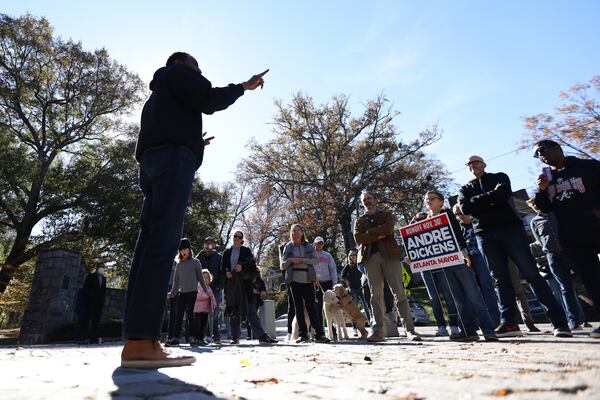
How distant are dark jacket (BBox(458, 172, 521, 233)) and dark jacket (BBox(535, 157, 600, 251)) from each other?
22.9 inches

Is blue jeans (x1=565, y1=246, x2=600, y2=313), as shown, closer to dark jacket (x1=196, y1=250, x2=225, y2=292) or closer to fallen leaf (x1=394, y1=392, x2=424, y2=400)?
fallen leaf (x1=394, y1=392, x2=424, y2=400)

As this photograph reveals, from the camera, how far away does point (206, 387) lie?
1.75 meters

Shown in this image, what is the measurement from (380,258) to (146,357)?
4.16 meters

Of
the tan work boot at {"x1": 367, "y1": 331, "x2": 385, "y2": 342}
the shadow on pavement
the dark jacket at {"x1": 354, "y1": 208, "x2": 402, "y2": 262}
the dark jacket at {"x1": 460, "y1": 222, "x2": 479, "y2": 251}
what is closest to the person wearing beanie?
the dark jacket at {"x1": 354, "y1": 208, "x2": 402, "y2": 262}

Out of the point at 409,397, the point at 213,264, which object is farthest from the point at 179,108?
the point at 213,264

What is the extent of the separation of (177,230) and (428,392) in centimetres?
190

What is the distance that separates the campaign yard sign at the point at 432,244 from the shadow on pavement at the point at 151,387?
155 inches

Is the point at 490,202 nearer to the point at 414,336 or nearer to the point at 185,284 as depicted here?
the point at 414,336

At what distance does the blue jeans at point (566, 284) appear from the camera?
5.29 m

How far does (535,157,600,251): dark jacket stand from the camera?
3.85 meters

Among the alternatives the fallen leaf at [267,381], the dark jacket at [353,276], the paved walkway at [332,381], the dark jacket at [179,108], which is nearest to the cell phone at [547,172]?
the paved walkway at [332,381]

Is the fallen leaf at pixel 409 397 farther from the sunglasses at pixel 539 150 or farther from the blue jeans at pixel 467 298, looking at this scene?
the sunglasses at pixel 539 150

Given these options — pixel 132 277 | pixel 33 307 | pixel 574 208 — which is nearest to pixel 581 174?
pixel 574 208

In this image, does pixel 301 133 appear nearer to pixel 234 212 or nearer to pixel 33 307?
pixel 234 212
